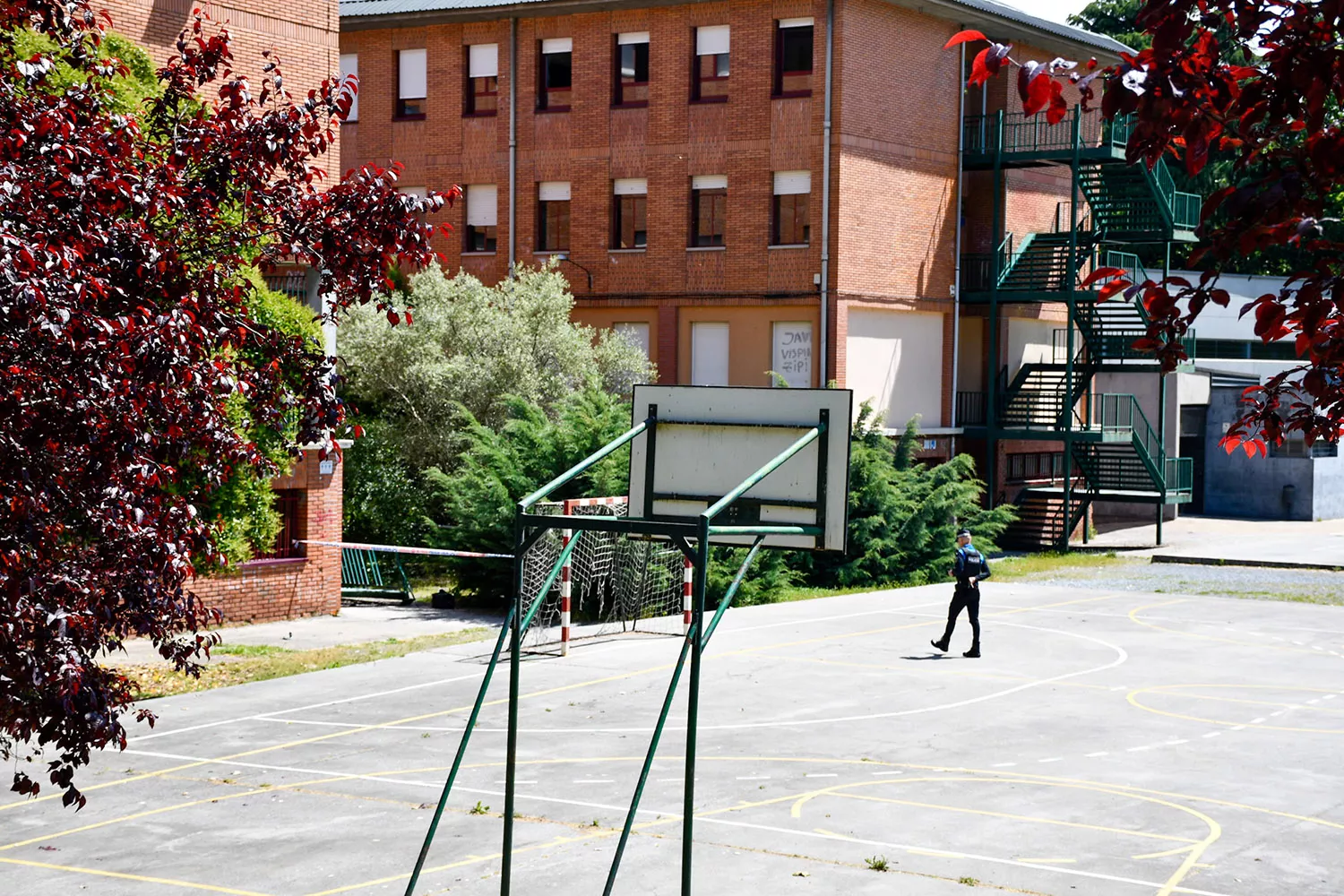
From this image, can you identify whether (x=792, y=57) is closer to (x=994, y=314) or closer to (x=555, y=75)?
(x=555, y=75)

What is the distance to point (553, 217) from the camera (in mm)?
43219

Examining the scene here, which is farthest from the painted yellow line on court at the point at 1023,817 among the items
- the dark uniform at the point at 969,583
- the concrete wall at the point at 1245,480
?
the concrete wall at the point at 1245,480

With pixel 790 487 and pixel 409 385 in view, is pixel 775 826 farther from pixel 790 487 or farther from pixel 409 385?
pixel 409 385

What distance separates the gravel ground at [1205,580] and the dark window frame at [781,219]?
31.7 feet

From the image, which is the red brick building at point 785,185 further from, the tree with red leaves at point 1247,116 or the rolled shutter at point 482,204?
the tree with red leaves at point 1247,116

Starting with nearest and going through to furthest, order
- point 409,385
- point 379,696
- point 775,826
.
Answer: point 775,826
point 379,696
point 409,385

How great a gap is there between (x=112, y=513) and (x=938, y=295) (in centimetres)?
3671

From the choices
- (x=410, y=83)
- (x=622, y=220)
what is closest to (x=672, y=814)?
(x=622, y=220)

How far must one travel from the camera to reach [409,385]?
35.0 meters

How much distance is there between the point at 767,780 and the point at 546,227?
1164 inches

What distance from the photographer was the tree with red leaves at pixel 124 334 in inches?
271

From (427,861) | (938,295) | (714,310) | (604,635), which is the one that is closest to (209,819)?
(427,861)

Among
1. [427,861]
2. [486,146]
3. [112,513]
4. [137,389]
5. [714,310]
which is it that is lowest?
[427,861]

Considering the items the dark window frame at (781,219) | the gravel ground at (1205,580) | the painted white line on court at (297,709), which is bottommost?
the painted white line on court at (297,709)
